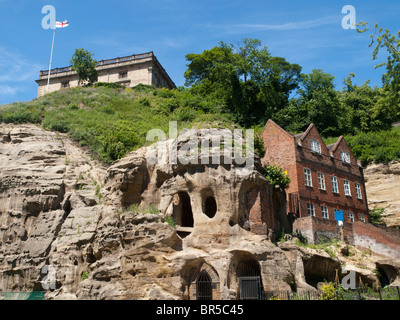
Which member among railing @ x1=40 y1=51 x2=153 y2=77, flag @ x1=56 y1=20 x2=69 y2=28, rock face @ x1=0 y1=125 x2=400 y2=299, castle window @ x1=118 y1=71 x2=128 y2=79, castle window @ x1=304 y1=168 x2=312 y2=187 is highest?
railing @ x1=40 y1=51 x2=153 y2=77

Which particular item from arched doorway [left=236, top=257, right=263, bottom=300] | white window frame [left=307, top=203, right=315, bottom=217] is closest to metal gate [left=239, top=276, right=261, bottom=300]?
arched doorway [left=236, top=257, right=263, bottom=300]

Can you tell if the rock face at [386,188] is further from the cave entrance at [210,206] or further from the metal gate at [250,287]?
the metal gate at [250,287]

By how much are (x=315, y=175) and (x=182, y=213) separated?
1314cm

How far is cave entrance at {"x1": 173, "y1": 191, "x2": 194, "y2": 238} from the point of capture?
91.2 ft

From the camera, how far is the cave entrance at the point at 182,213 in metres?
27.8

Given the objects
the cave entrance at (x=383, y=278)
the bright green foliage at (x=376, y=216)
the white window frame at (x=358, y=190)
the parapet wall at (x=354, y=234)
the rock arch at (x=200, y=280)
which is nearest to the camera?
the rock arch at (x=200, y=280)

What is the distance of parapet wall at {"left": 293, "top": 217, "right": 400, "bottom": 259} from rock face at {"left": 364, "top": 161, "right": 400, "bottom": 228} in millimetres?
9822

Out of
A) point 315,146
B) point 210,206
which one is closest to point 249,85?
point 315,146

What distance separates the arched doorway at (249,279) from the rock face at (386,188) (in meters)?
21.6

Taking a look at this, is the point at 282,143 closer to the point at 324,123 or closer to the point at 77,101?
the point at 324,123

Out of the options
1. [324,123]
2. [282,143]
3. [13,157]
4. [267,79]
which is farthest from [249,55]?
[13,157]

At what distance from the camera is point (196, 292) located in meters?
24.8

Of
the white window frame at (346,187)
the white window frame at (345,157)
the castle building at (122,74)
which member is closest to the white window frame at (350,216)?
the white window frame at (346,187)

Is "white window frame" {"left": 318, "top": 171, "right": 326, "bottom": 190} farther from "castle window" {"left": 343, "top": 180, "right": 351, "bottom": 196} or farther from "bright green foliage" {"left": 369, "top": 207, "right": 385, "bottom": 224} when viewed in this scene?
"bright green foliage" {"left": 369, "top": 207, "right": 385, "bottom": 224}
